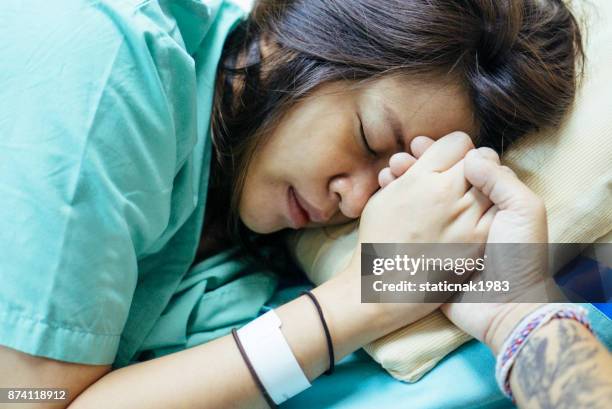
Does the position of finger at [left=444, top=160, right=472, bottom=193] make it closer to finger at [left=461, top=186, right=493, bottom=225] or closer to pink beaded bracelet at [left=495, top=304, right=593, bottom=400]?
finger at [left=461, top=186, right=493, bottom=225]

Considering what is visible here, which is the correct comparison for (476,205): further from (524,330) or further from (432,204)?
(524,330)

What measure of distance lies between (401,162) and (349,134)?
0.26 ft

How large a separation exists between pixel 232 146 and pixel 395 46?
0.26 m

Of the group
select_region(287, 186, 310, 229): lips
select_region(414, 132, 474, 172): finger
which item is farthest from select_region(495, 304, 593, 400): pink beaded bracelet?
select_region(287, 186, 310, 229): lips

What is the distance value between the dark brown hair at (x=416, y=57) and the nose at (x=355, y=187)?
123 millimetres

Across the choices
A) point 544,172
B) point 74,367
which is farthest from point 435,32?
point 74,367

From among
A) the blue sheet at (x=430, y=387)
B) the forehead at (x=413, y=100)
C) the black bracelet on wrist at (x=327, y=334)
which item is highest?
the forehead at (x=413, y=100)

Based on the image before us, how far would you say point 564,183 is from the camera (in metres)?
0.77

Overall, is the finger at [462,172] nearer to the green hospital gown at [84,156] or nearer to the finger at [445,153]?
the finger at [445,153]

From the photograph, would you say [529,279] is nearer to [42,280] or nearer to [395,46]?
[395,46]

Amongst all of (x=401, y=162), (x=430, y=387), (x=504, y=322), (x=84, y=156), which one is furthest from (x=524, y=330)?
(x=84, y=156)

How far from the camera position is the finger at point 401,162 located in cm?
79

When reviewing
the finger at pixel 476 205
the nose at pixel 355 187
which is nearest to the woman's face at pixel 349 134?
the nose at pixel 355 187

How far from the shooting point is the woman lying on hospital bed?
2.03 feet
